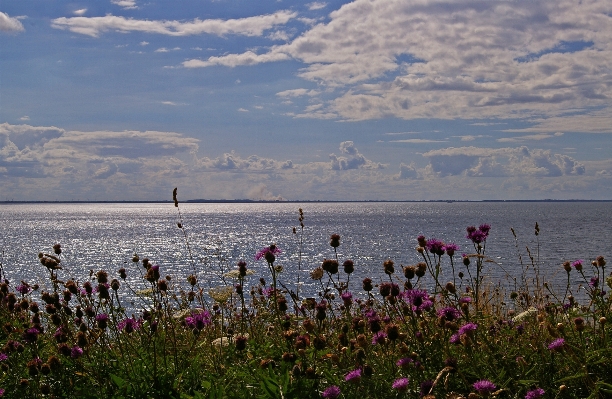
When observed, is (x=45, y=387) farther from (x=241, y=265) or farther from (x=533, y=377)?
(x=533, y=377)

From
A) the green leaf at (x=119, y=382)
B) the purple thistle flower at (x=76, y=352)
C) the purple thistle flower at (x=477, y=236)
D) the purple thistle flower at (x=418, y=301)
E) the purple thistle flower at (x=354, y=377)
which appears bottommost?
the green leaf at (x=119, y=382)

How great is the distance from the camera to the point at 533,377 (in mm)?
3395

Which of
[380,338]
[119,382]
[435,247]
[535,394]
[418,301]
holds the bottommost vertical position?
[119,382]

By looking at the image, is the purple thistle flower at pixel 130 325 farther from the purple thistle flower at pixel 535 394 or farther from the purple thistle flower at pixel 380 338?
the purple thistle flower at pixel 535 394

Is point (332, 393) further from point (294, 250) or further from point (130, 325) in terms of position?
point (294, 250)

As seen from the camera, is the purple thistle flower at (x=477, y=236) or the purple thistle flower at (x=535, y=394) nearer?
the purple thistle flower at (x=535, y=394)

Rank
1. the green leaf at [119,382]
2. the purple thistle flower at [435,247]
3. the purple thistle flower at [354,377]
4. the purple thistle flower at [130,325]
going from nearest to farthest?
1. the purple thistle flower at [354,377]
2. the green leaf at [119,382]
3. the purple thistle flower at [435,247]
4. the purple thistle flower at [130,325]

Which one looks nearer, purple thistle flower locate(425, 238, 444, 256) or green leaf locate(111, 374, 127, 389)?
green leaf locate(111, 374, 127, 389)

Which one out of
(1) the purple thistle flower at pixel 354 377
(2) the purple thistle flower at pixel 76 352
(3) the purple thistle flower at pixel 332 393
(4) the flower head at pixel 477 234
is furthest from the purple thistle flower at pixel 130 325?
(4) the flower head at pixel 477 234

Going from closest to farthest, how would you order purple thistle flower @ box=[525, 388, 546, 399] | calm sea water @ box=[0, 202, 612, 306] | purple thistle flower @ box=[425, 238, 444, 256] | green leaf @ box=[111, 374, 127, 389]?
purple thistle flower @ box=[525, 388, 546, 399] < green leaf @ box=[111, 374, 127, 389] < purple thistle flower @ box=[425, 238, 444, 256] < calm sea water @ box=[0, 202, 612, 306]

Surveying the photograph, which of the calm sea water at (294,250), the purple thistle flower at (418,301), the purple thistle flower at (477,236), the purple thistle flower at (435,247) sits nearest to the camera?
the purple thistle flower at (418,301)

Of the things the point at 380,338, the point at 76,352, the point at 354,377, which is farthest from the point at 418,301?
the point at 76,352

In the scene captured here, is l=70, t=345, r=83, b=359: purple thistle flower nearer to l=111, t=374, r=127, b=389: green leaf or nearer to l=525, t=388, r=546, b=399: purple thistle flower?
l=111, t=374, r=127, b=389: green leaf

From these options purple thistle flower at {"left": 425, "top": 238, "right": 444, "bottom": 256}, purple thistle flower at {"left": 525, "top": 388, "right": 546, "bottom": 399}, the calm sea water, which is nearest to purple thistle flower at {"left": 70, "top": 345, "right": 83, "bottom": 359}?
the calm sea water
